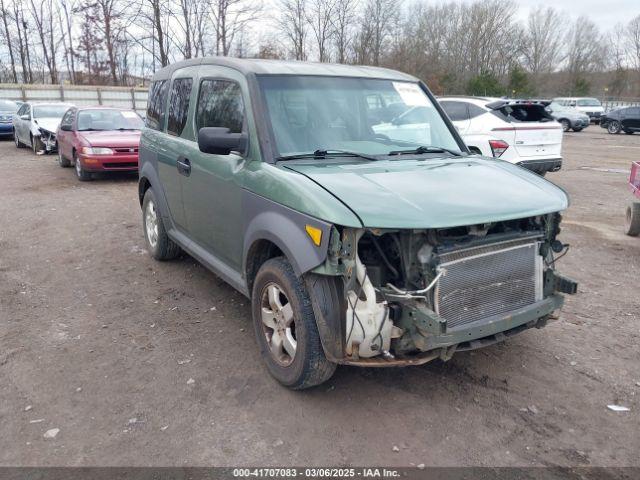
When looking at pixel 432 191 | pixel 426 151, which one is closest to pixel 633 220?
pixel 426 151

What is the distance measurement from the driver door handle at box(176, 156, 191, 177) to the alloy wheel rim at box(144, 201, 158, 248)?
3.80 feet

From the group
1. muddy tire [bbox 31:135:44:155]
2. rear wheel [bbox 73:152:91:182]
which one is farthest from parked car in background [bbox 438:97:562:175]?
muddy tire [bbox 31:135:44:155]

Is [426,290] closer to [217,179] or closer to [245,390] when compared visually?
[245,390]

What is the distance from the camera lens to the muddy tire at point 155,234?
19.2ft

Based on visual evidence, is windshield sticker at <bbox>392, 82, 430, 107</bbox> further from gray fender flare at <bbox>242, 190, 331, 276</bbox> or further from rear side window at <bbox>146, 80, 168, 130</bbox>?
rear side window at <bbox>146, 80, 168, 130</bbox>

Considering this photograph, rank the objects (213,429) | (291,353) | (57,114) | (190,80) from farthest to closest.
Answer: (57,114) → (190,80) → (291,353) → (213,429)

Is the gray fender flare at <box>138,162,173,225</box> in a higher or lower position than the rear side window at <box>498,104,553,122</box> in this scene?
lower

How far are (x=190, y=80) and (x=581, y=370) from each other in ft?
13.4

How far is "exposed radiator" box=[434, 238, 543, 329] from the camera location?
3.10 meters

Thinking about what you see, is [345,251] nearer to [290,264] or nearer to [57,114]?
[290,264]

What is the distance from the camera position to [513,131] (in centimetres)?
1010

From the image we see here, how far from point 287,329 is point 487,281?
130cm

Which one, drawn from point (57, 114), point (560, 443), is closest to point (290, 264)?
point (560, 443)

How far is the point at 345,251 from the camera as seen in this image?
294 centimetres
